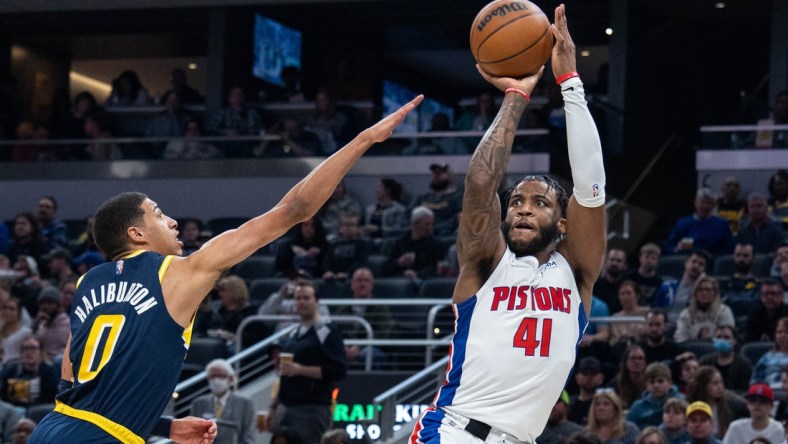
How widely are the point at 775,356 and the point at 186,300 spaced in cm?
753

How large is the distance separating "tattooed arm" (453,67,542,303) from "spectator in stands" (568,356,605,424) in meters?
6.05

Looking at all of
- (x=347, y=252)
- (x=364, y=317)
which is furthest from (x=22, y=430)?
(x=347, y=252)

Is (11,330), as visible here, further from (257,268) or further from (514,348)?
(514,348)

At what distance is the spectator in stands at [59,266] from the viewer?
16.2m

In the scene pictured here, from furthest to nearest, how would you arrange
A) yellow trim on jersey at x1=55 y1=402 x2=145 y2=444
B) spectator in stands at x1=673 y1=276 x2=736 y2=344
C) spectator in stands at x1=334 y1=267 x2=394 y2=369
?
spectator in stands at x1=334 y1=267 x2=394 y2=369 < spectator in stands at x1=673 y1=276 x2=736 y2=344 < yellow trim on jersey at x1=55 y1=402 x2=145 y2=444

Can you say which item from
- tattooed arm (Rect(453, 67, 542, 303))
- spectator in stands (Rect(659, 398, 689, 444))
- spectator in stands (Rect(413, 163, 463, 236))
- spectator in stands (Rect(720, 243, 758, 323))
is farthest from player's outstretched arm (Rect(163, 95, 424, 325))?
spectator in stands (Rect(413, 163, 463, 236))

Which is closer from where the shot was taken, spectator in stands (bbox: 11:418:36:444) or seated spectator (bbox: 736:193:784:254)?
spectator in stands (bbox: 11:418:36:444)

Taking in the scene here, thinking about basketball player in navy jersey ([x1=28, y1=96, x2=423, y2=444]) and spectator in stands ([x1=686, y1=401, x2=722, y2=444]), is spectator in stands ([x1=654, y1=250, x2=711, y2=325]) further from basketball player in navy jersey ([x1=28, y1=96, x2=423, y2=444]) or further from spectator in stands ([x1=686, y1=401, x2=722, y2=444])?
basketball player in navy jersey ([x1=28, y1=96, x2=423, y2=444])

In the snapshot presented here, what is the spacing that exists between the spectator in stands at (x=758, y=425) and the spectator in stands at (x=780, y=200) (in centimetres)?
592

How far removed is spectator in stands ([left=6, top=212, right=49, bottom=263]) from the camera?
1697 cm

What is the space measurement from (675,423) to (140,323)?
623 cm

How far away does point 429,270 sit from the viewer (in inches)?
587

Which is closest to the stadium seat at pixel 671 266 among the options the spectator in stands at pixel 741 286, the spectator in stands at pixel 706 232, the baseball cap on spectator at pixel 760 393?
the spectator in stands at pixel 706 232

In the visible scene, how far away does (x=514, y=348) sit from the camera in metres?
5.32
